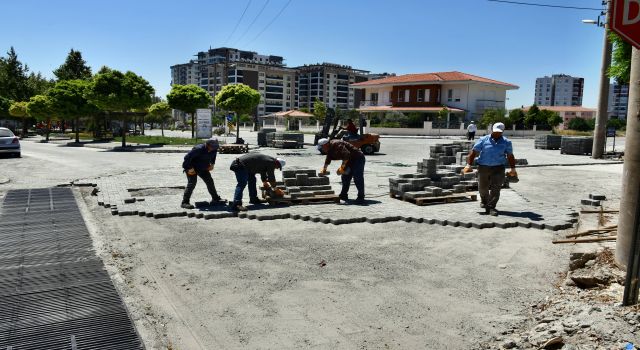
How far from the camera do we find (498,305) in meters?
4.98

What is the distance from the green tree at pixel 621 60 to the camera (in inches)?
242

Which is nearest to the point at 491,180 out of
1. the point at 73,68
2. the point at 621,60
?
the point at 621,60

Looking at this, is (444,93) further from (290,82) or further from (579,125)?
(290,82)

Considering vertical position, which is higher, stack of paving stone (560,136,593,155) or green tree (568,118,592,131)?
green tree (568,118,592,131)

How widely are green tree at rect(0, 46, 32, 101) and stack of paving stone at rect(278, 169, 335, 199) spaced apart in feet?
163

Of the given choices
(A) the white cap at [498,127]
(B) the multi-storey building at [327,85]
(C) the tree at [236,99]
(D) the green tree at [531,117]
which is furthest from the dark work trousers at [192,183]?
(B) the multi-storey building at [327,85]

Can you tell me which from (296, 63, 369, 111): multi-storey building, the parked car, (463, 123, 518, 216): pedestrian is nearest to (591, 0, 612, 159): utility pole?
(463, 123, 518, 216): pedestrian

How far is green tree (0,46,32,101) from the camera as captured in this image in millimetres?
49403

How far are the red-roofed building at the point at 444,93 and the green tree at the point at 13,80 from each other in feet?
130

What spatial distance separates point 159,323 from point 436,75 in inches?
2411

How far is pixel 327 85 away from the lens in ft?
466

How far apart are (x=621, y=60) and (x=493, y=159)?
3.00 meters

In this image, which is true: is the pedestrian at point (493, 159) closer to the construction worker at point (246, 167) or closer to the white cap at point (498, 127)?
the white cap at point (498, 127)

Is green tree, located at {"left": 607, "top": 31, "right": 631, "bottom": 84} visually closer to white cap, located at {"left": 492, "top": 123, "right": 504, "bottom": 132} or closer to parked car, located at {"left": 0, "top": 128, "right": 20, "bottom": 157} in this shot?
white cap, located at {"left": 492, "top": 123, "right": 504, "bottom": 132}
